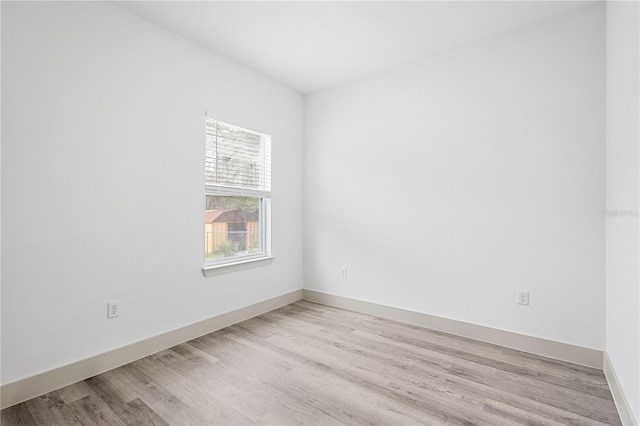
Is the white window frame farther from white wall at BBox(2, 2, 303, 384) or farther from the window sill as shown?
white wall at BBox(2, 2, 303, 384)

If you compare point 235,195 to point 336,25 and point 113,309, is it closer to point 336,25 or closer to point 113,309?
point 113,309

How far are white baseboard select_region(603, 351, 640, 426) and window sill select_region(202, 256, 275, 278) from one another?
290cm

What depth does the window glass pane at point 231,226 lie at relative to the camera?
3.02 m

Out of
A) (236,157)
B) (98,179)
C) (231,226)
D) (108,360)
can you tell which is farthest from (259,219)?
(108,360)

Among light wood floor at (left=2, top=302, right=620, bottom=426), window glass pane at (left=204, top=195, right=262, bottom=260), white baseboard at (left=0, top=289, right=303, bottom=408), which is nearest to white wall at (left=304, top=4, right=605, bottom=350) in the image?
light wood floor at (left=2, top=302, right=620, bottom=426)

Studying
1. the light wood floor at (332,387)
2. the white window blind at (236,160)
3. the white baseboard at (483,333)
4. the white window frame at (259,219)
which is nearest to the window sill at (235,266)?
the white window frame at (259,219)

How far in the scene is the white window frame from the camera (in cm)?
295

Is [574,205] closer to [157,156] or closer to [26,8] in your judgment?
[157,156]

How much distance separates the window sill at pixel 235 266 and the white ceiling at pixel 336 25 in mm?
2024

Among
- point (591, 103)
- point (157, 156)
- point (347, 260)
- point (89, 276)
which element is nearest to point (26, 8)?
point (157, 156)

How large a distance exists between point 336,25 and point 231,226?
2.08 meters

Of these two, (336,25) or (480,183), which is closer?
(336,25)

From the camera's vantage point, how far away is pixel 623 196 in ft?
5.73

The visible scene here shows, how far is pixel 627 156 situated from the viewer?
5.50ft
